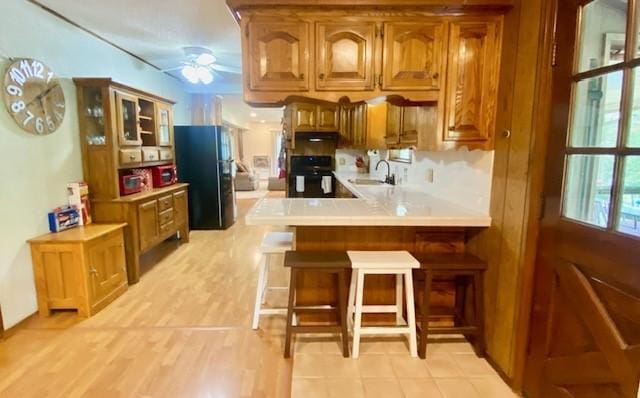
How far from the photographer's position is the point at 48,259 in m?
2.71

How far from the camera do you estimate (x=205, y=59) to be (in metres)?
4.21

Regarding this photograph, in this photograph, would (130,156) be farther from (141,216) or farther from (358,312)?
(358,312)

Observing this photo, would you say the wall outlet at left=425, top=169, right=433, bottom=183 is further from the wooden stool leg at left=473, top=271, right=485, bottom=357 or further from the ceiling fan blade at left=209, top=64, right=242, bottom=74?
the ceiling fan blade at left=209, top=64, right=242, bottom=74

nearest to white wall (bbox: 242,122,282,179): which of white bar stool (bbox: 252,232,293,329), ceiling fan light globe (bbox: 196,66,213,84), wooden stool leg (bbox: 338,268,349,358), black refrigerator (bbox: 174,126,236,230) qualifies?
black refrigerator (bbox: 174,126,236,230)

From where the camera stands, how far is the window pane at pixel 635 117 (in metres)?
1.26

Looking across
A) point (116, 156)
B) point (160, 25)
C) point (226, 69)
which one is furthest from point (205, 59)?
point (116, 156)

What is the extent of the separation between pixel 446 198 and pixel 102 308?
300 centimetres

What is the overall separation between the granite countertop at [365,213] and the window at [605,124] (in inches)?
25.4

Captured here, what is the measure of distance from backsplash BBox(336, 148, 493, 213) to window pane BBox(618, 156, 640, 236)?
2.69ft

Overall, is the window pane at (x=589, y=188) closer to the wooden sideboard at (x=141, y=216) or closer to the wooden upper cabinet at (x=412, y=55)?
Result: the wooden upper cabinet at (x=412, y=55)

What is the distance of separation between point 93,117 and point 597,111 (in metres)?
4.02

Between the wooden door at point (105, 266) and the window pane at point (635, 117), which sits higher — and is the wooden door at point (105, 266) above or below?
below

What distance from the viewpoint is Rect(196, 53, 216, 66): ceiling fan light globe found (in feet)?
13.7

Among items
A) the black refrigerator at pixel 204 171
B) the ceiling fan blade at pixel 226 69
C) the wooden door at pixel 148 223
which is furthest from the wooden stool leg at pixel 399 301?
the ceiling fan blade at pixel 226 69
